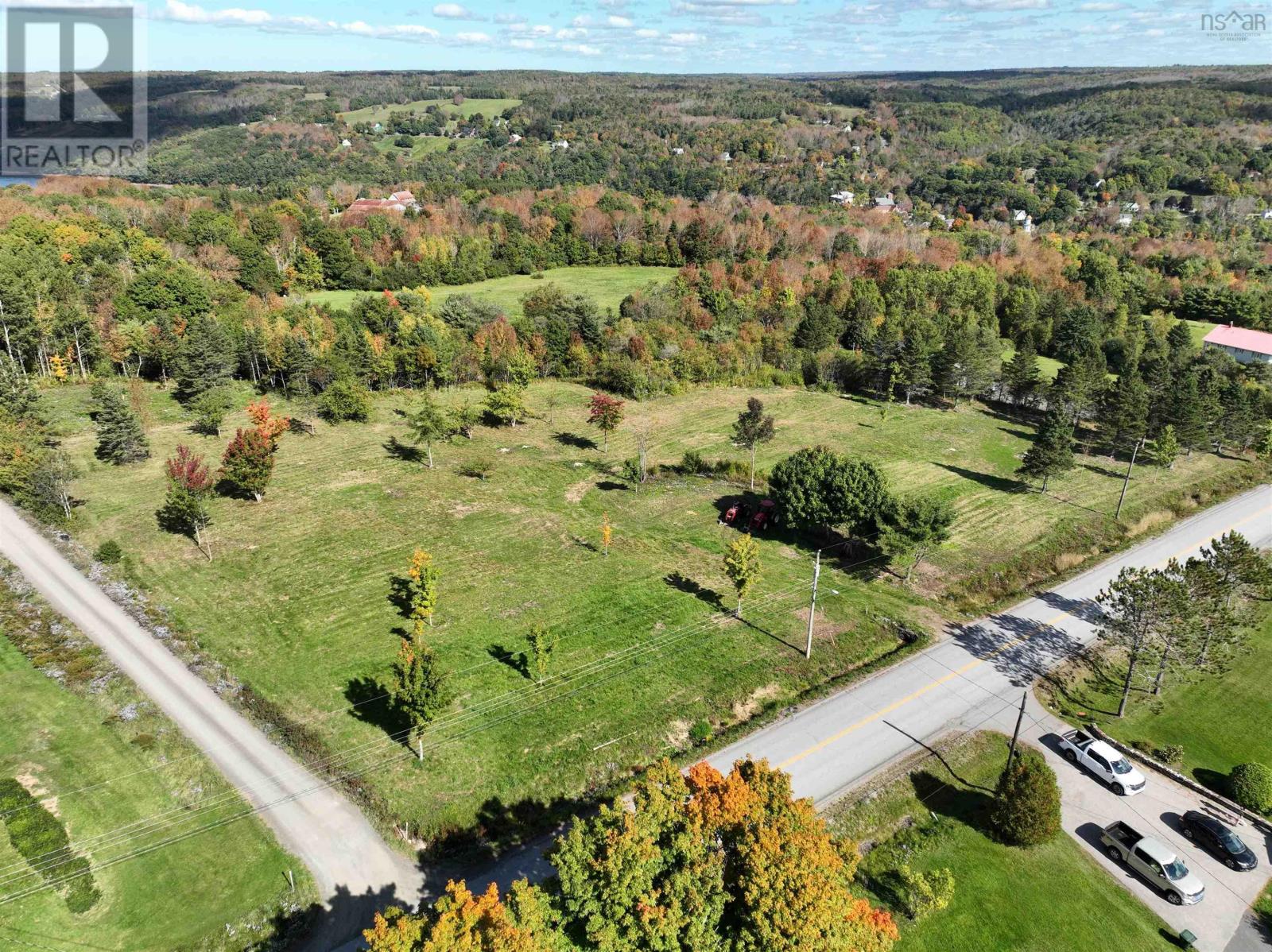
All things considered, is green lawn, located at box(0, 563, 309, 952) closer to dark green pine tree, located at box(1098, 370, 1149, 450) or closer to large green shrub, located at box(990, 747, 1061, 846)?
large green shrub, located at box(990, 747, 1061, 846)

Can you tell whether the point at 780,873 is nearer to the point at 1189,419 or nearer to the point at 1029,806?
the point at 1029,806

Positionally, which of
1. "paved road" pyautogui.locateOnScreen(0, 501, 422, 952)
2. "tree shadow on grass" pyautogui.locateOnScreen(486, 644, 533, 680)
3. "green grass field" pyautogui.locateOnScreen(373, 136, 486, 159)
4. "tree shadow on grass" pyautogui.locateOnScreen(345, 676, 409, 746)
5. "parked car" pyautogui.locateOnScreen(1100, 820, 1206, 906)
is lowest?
"paved road" pyautogui.locateOnScreen(0, 501, 422, 952)

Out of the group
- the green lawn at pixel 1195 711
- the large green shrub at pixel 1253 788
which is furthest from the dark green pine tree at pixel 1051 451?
the large green shrub at pixel 1253 788

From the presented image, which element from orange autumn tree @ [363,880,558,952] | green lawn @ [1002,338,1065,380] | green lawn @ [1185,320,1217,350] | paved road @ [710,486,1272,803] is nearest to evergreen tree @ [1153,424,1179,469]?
paved road @ [710,486,1272,803]

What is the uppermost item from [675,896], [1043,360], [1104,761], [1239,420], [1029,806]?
[1239,420]

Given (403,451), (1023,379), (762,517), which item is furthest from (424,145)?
(762,517)

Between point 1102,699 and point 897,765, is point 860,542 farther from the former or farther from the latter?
point 897,765
